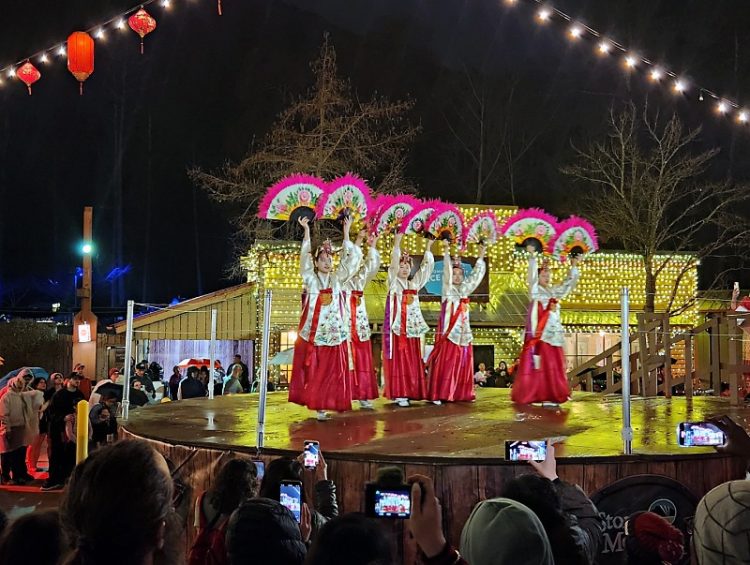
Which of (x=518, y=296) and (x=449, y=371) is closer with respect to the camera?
(x=449, y=371)

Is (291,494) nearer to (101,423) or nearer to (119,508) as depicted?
(119,508)

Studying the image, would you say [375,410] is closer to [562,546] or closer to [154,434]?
[154,434]

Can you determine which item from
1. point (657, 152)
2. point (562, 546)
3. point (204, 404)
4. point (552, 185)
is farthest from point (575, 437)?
point (552, 185)

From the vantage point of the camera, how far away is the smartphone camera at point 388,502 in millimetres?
2809

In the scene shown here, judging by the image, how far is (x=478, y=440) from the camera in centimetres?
565

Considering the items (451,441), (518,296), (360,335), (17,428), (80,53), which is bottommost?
(17,428)

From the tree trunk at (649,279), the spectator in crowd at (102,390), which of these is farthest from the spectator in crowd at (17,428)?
the tree trunk at (649,279)

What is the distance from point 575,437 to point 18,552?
493cm

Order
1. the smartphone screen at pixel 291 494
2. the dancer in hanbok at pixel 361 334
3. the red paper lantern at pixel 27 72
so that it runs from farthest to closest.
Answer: the red paper lantern at pixel 27 72, the dancer in hanbok at pixel 361 334, the smartphone screen at pixel 291 494

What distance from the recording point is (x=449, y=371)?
857cm

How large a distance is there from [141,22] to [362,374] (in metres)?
4.87

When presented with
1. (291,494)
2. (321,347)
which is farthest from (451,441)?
(291,494)

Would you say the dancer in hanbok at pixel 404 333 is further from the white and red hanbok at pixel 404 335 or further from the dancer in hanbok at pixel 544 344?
the dancer in hanbok at pixel 544 344

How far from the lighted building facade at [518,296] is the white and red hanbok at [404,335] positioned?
7.66 metres
